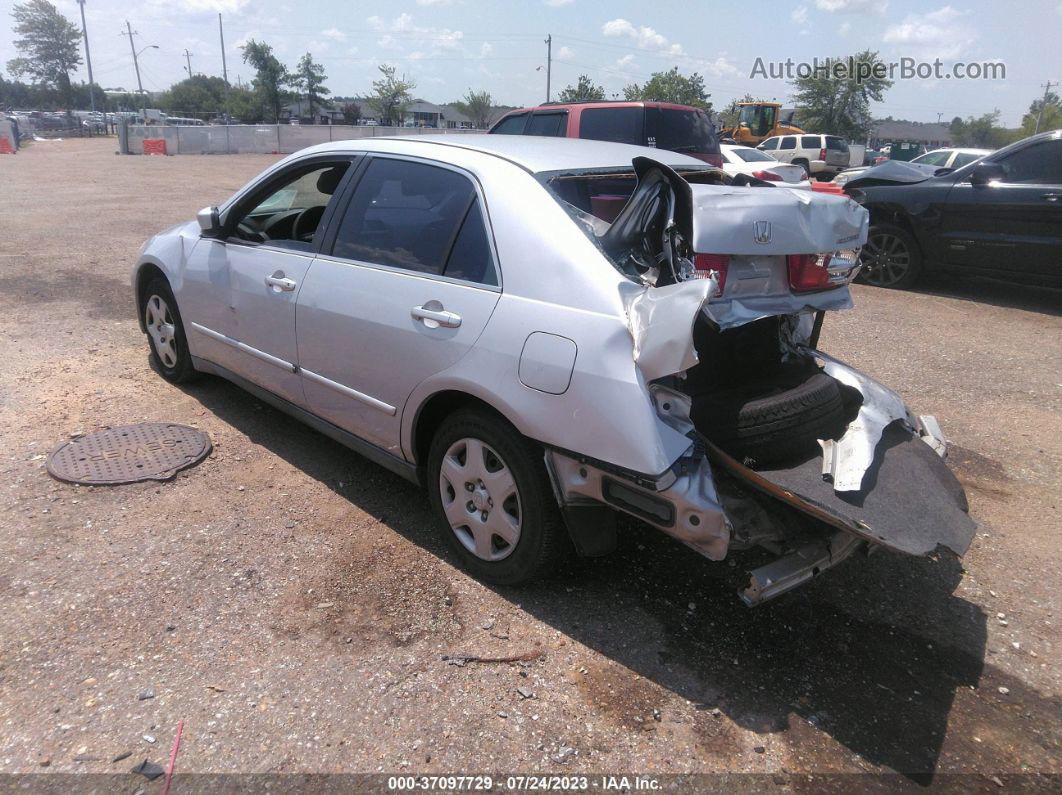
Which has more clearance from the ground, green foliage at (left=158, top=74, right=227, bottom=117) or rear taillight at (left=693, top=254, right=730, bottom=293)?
green foliage at (left=158, top=74, right=227, bottom=117)

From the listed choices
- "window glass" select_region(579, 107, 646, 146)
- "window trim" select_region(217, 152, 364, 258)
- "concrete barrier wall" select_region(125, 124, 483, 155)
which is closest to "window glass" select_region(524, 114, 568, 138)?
"window glass" select_region(579, 107, 646, 146)

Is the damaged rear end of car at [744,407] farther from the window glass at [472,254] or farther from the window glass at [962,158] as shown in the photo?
the window glass at [962,158]

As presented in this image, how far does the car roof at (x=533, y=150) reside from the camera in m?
3.27

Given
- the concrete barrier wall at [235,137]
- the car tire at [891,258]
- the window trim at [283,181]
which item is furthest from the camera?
the concrete barrier wall at [235,137]

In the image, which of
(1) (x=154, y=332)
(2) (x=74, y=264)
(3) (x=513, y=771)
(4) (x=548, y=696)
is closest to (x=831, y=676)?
(4) (x=548, y=696)

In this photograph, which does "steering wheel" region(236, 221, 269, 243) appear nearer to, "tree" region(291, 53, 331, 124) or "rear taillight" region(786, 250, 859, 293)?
"rear taillight" region(786, 250, 859, 293)

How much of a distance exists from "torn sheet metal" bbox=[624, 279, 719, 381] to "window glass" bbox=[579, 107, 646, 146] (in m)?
7.68

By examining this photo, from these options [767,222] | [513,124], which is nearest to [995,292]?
[513,124]

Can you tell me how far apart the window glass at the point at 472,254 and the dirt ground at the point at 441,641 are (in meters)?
1.26

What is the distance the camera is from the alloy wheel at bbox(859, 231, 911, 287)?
29.5 ft

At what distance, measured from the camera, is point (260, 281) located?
13.3 feet

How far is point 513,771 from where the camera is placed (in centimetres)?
230

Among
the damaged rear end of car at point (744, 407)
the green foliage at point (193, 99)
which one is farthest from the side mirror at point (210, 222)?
the green foliage at point (193, 99)

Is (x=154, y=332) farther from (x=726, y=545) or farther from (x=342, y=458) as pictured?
(x=726, y=545)
